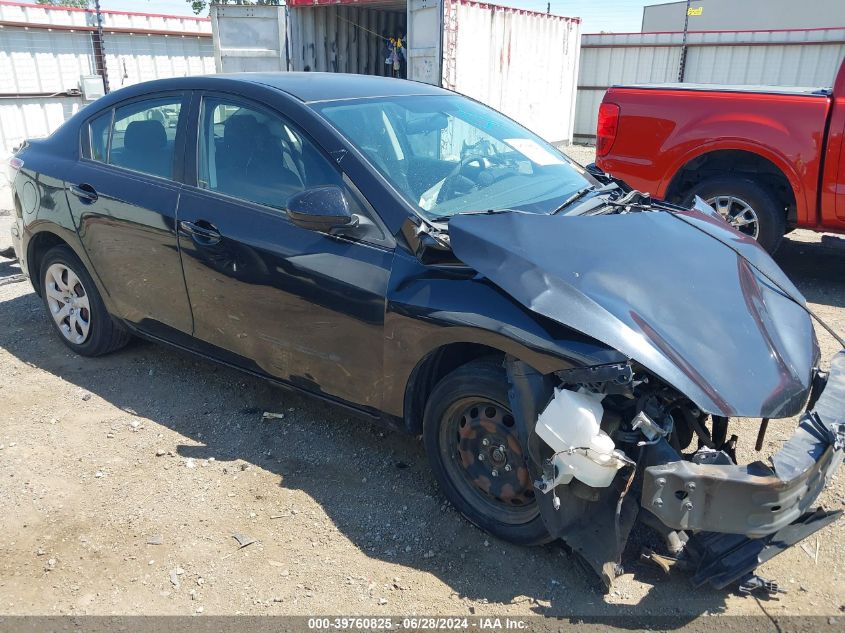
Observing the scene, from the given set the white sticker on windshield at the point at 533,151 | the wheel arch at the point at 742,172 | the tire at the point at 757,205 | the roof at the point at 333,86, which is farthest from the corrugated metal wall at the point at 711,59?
the roof at the point at 333,86

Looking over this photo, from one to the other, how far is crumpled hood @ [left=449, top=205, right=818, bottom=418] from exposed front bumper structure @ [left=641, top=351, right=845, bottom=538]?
178mm

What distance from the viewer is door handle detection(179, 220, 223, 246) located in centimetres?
357

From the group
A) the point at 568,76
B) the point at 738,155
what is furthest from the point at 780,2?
the point at 738,155

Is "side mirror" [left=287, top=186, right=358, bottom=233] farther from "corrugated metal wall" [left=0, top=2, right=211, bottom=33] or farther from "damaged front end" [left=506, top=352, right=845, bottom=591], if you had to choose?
"corrugated metal wall" [left=0, top=2, right=211, bottom=33]

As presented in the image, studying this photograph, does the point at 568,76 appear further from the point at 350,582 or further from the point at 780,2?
the point at 780,2

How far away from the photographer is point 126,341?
4.79 meters

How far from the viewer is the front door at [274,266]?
3158 millimetres

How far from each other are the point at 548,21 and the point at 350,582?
506 inches

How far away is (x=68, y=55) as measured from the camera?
1345cm

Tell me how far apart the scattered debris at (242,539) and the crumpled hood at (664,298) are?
1.50 metres

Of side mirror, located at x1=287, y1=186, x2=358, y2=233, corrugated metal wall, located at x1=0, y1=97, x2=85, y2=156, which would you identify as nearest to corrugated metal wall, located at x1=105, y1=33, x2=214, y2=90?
corrugated metal wall, located at x1=0, y1=97, x2=85, y2=156

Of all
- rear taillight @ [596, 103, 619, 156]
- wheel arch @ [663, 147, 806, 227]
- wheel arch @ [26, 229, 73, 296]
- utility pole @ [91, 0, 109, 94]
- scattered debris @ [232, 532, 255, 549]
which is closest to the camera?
scattered debris @ [232, 532, 255, 549]

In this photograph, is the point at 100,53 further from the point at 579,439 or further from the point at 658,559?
the point at 658,559

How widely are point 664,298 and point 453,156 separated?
1.39 meters
